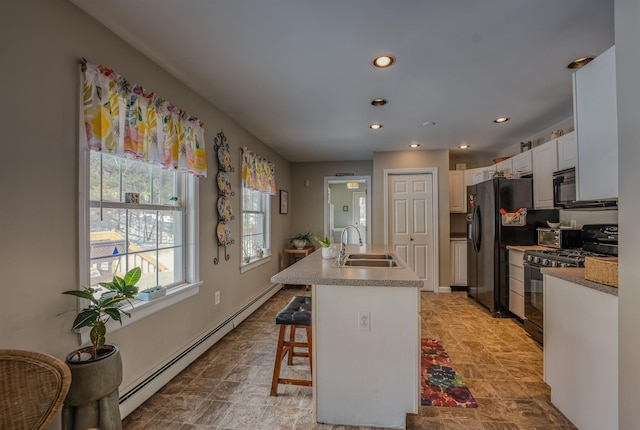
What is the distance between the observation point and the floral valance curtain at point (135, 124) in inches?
60.6

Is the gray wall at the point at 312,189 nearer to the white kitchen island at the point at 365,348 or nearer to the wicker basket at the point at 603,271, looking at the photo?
the white kitchen island at the point at 365,348

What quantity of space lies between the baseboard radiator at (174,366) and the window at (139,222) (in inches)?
22.5

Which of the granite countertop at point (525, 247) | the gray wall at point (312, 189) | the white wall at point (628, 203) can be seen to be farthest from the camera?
the gray wall at point (312, 189)

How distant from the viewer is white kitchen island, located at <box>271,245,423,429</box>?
1664 millimetres

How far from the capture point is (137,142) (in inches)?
70.9

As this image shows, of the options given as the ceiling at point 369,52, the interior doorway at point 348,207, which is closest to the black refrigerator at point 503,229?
the ceiling at point 369,52

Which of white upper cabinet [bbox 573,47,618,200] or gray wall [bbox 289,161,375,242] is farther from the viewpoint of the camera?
gray wall [bbox 289,161,375,242]

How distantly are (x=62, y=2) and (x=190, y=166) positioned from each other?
3.70 feet

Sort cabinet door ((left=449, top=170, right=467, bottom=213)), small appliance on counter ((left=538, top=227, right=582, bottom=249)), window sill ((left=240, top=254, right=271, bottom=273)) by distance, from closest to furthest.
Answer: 1. small appliance on counter ((left=538, top=227, right=582, bottom=249))
2. window sill ((left=240, top=254, right=271, bottom=273))
3. cabinet door ((left=449, top=170, right=467, bottom=213))

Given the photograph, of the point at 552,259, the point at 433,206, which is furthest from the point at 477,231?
the point at 552,259

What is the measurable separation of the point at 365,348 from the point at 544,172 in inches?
117

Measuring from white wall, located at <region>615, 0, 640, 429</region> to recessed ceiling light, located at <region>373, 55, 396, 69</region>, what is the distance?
3.63 feet

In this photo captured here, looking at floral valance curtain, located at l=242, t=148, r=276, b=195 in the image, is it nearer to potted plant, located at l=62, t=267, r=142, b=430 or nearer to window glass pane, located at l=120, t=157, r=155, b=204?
window glass pane, located at l=120, t=157, r=155, b=204

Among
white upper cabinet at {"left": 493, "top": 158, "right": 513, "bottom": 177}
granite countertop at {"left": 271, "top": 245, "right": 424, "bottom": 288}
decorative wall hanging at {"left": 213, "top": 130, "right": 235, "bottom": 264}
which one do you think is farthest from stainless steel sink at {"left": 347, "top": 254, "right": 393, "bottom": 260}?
white upper cabinet at {"left": 493, "top": 158, "right": 513, "bottom": 177}
